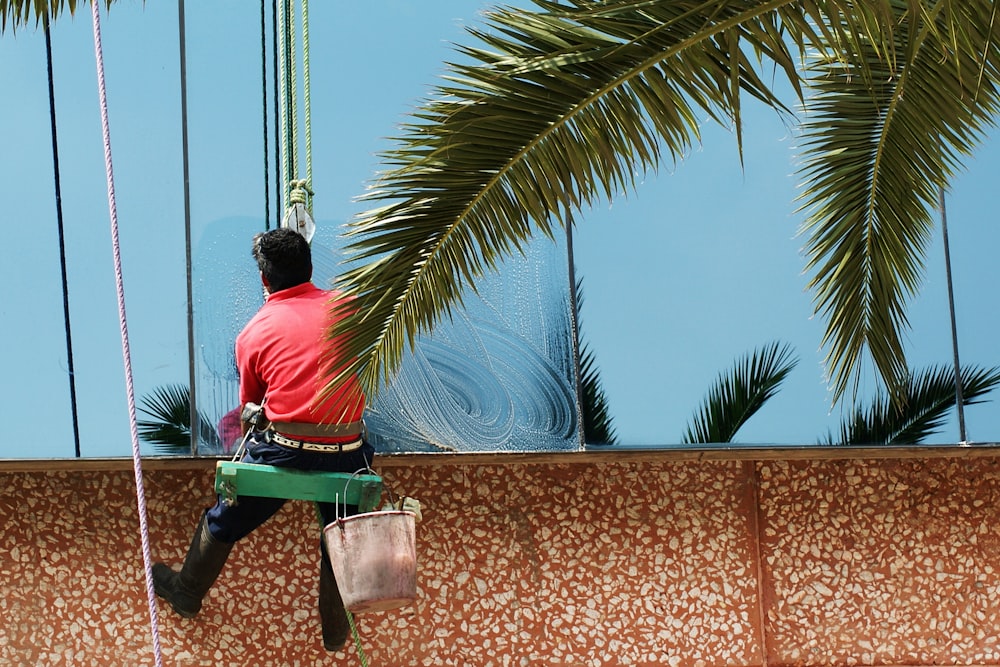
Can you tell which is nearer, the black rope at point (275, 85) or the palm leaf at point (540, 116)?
the palm leaf at point (540, 116)

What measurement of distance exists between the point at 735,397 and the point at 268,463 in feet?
6.81

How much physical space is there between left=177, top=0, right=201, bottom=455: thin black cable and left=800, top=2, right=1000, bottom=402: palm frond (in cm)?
263

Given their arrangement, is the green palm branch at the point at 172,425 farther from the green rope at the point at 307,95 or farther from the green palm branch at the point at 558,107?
the green palm branch at the point at 558,107

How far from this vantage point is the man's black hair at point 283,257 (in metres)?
4.79

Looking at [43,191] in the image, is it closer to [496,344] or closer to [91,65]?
[91,65]

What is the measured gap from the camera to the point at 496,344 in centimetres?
561

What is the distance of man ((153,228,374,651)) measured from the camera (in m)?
4.68

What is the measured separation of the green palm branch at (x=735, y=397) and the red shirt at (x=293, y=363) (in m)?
1.61

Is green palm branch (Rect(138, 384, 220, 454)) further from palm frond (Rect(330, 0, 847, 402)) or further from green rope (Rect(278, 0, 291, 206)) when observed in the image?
palm frond (Rect(330, 0, 847, 402))

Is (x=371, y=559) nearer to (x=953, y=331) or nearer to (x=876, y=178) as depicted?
(x=876, y=178)

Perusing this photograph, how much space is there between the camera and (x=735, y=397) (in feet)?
18.3

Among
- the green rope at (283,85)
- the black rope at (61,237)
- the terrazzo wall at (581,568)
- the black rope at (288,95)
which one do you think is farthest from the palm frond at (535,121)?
the black rope at (61,237)

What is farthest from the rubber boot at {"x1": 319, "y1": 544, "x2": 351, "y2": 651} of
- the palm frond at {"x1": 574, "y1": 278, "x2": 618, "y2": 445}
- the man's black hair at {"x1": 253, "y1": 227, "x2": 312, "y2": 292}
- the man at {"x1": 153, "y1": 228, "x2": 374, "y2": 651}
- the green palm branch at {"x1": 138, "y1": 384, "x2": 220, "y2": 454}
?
the palm frond at {"x1": 574, "y1": 278, "x2": 618, "y2": 445}

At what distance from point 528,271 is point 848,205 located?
1.40 metres
